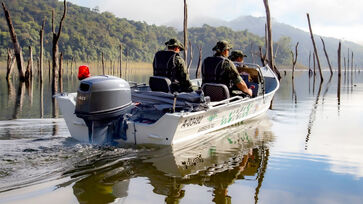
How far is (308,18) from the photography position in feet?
102

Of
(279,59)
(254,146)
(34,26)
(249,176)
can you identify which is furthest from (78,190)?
(279,59)

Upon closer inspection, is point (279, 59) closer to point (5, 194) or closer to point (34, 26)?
point (34, 26)

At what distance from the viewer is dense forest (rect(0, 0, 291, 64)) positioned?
90.7 meters

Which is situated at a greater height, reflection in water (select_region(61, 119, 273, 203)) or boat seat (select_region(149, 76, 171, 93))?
boat seat (select_region(149, 76, 171, 93))

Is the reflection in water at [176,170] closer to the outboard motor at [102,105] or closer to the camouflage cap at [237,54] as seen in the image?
the outboard motor at [102,105]

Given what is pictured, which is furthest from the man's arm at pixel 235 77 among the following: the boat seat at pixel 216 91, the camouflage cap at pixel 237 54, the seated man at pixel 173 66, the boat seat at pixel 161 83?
the camouflage cap at pixel 237 54

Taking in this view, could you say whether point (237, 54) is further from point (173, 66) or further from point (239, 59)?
point (173, 66)

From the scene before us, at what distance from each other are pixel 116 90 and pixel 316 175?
10.4 feet

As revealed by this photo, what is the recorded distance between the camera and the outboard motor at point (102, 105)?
6.29 meters

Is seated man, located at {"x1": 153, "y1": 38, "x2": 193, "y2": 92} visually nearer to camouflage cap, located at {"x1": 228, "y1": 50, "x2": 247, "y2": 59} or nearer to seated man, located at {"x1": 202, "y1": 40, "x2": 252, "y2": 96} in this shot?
seated man, located at {"x1": 202, "y1": 40, "x2": 252, "y2": 96}

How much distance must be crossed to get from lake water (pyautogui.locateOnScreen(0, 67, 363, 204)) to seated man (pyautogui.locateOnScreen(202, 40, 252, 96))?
1089 millimetres

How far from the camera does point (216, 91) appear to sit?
338 inches

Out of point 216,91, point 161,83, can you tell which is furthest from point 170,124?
point 216,91

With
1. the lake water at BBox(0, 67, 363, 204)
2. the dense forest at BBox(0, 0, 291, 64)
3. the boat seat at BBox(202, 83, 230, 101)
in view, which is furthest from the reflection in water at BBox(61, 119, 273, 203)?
the dense forest at BBox(0, 0, 291, 64)
